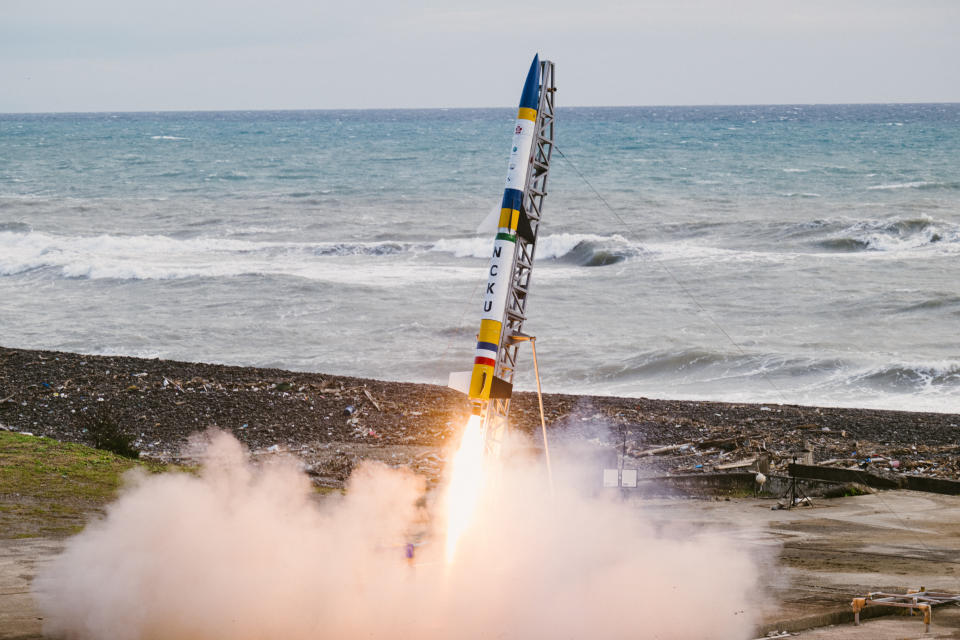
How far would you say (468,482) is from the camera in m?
20.5

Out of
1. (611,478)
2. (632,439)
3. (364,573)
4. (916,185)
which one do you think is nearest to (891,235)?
(916,185)

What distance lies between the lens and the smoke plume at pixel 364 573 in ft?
53.5

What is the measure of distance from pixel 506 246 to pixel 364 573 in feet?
20.6

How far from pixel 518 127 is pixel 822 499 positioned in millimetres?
10969

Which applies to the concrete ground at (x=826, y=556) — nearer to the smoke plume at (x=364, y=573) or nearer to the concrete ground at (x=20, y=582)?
the concrete ground at (x=20, y=582)

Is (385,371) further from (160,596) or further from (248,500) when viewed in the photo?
(160,596)

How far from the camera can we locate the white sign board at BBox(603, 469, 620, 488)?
23.4 meters

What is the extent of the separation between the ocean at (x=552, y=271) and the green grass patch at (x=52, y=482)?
510 inches

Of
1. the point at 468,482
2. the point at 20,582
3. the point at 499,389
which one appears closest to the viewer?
the point at 20,582

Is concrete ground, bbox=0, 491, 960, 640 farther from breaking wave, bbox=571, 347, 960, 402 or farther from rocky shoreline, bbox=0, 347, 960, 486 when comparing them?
breaking wave, bbox=571, 347, 960, 402

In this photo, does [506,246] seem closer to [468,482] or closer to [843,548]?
[468,482]

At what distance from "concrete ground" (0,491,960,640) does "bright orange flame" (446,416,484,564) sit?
13.6 feet

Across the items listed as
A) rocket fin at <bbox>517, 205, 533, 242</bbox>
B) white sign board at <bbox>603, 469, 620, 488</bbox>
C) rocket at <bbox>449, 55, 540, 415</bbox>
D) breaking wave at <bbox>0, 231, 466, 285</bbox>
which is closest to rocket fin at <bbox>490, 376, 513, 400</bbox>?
rocket at <bbox>449, 55, 540, 415</bbox>

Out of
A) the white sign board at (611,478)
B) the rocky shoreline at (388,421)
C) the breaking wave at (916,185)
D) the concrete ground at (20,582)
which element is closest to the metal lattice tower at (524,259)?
the white sign board at (611,478)
